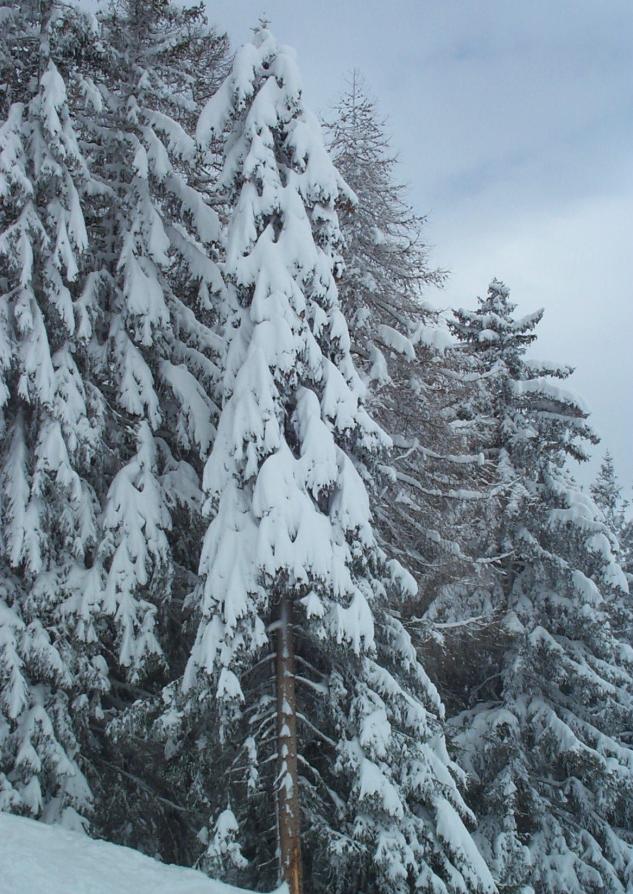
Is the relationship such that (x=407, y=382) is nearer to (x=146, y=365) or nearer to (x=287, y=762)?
(x=146, y=365)

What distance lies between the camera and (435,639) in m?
12.7

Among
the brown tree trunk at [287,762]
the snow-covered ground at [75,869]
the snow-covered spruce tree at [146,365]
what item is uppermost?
the snow-covered spruce tree at [146,365]

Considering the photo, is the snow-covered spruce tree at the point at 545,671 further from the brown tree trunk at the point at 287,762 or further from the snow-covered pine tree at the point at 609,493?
the snow-covered pine tree at the point at 609,493

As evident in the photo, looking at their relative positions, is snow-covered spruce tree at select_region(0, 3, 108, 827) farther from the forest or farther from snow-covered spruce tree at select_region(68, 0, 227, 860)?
snow-covered spruce tree at select_region(68, 0, 227, 860)

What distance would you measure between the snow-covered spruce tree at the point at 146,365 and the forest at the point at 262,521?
0.06 metres

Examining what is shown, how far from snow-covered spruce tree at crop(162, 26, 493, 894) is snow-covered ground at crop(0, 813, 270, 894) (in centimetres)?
92

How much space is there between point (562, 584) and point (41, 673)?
37.4ft

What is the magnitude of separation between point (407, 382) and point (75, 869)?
10.2 metres

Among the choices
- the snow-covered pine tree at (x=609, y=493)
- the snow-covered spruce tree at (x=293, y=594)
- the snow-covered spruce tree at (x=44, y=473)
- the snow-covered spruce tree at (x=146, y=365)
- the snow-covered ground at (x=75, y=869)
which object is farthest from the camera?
the snow-covered pine tree at (x=609, y=493)

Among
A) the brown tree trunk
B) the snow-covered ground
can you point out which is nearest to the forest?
the brown tree trunk

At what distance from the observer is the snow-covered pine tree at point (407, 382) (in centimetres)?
1426

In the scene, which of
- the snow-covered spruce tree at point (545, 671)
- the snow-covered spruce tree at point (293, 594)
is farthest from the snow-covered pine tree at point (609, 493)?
the snow-covered spruce tree at point (293, 594)

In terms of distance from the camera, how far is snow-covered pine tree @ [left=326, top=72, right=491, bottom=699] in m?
14.3

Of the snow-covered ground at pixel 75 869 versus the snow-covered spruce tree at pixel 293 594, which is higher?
the snow-covered spruce tree at pixel 293 594
